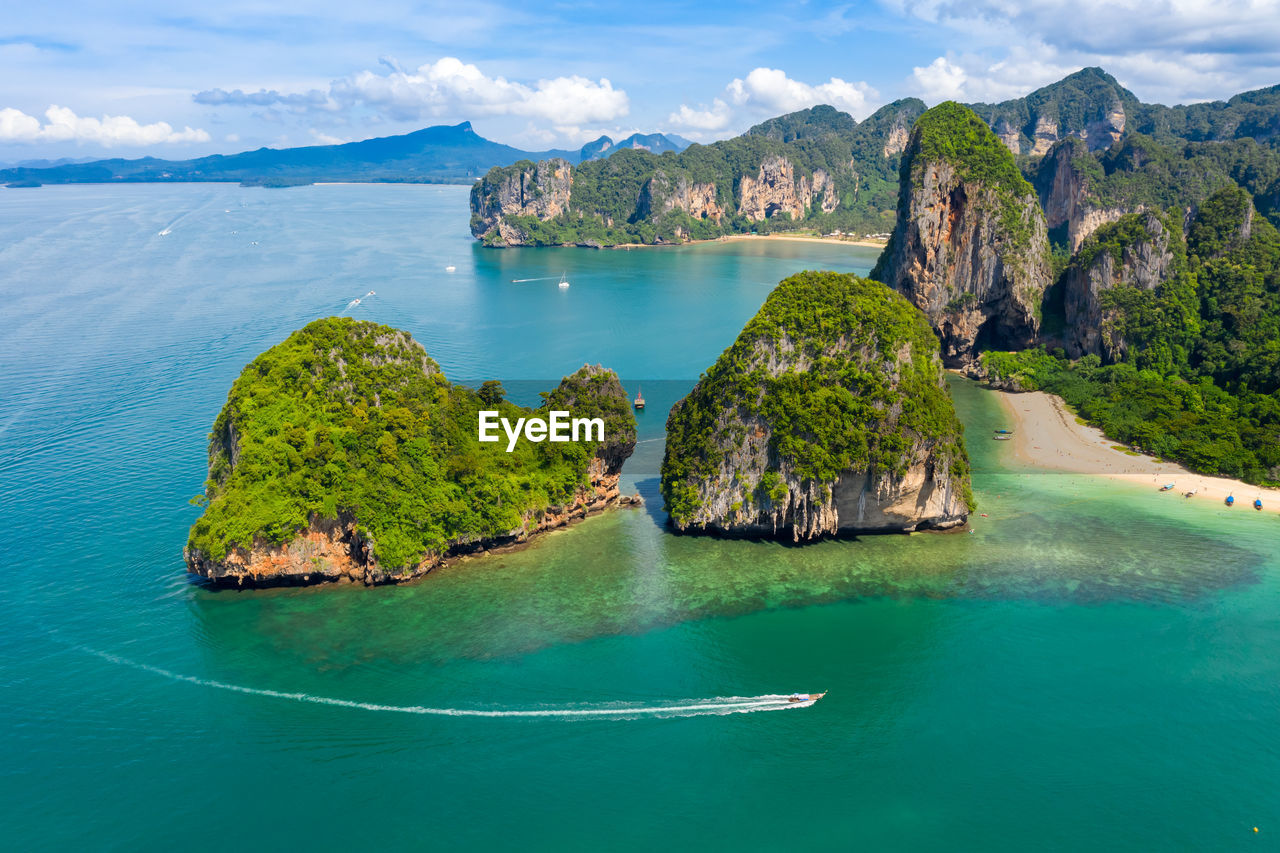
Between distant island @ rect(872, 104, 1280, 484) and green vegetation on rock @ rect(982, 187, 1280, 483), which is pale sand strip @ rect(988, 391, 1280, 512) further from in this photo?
distant island @ rect(872, 104, 1280, 484)

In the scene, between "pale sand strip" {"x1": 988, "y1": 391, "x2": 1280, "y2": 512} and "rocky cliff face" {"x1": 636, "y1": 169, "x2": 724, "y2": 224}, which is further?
"rocky cliff face" {"x1": 636, "y1": 169, "x2": 724, "y2": 224}

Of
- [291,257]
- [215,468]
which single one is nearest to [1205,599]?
[215,468]

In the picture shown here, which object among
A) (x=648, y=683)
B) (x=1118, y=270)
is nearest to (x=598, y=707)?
(x=648, y=683)

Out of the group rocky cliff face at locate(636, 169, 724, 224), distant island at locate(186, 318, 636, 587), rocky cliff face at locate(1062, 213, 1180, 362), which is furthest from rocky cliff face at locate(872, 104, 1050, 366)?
rocky cliff face at locate(636, 169, 724, 224)

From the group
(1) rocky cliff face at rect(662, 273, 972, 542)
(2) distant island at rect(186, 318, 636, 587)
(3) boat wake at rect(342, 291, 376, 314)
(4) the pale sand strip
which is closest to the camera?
(2) distant island at rect(186, 318, 636, 587)

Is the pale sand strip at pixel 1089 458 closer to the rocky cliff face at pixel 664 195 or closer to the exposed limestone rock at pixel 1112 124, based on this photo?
the rocky cliff face at pixel 664 195

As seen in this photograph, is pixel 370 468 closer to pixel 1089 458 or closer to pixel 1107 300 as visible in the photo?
pixel 1089 458
